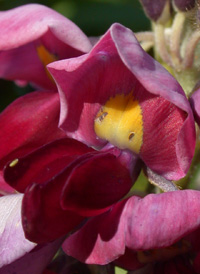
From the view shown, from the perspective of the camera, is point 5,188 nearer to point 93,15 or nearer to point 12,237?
point 12,237

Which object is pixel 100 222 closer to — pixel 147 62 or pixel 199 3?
pixel 147 62

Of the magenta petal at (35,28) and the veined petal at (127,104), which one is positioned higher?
the magenta petal at (35,28)

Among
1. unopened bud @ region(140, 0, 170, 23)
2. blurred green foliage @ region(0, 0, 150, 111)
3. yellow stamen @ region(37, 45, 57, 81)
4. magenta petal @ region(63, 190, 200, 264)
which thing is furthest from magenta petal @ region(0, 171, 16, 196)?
blurred green foliage @ region(0, 0, 150, 111)

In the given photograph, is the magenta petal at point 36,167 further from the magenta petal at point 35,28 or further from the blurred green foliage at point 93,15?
the blurred green foliage at point 93,15

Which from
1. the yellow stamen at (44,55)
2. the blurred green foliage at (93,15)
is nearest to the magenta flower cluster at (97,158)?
the yellow stamen at (44,55)

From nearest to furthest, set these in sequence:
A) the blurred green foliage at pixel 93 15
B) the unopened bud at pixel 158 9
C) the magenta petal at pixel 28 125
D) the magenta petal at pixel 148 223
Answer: the magenta petal at pixel 148 223 < the magenta petal at pixel 28 125 < the unopened bud at pixel 158 9 < the blurred green foliage at pixel 93 15

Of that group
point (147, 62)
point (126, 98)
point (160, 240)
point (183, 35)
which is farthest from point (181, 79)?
point (160, 240)
